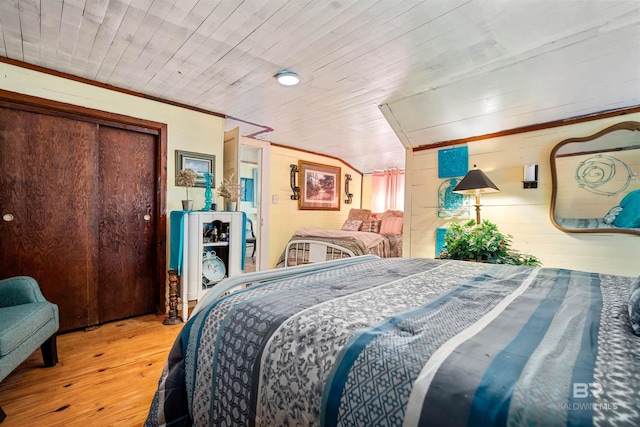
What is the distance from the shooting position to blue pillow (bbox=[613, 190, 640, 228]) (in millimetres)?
2137

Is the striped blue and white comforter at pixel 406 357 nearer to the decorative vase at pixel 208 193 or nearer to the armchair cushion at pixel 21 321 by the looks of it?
the armchair cushion at pixel 21 321

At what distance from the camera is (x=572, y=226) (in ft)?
7.91

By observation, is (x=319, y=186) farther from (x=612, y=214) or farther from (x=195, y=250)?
(x=612, y=214)

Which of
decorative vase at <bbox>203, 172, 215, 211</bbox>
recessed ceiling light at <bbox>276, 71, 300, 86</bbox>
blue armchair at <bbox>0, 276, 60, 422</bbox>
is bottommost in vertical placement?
blue armchair at <bbox>0, 276, 60, 422</bbox>

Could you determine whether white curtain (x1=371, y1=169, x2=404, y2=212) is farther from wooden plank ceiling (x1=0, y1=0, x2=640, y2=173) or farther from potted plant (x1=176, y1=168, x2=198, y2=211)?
potted plant (x1=176, y1=168, x2=198, y2=211)

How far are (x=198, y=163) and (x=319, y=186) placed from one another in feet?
8.16

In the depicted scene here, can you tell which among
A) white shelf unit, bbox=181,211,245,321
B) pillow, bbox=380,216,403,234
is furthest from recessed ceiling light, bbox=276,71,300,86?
pillow, bbox=380,216,403,234

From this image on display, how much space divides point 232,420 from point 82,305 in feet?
8.29

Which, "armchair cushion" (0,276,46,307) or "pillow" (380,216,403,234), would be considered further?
"pillow" (380,216,403,234)

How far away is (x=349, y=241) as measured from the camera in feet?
12.9

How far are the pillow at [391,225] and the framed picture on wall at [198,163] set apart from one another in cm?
277

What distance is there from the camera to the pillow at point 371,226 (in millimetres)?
4859

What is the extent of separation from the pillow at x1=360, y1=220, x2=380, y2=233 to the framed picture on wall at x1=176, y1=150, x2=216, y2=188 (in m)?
2.62

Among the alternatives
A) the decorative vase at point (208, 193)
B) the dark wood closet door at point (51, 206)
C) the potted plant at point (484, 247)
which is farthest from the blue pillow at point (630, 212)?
the dark wood closet door at point (51, 206)
